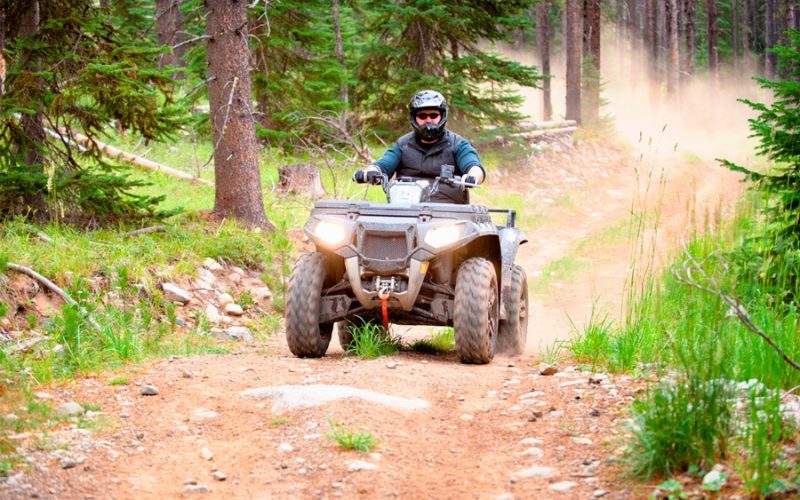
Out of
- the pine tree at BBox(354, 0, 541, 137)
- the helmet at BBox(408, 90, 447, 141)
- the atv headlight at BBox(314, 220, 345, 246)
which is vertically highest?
the pine tree at BBox(354, 0, 541, 137)

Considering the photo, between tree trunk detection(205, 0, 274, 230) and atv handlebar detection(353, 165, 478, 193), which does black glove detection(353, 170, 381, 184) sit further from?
tree trunk detection(205, 0, 274, 230)

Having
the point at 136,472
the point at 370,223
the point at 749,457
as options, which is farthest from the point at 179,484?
the point at 370,223

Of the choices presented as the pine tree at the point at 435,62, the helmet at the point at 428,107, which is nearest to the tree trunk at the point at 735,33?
the pine tree at the point at 435,62

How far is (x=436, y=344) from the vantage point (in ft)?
27.5

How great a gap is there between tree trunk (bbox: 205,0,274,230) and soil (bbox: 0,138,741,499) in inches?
158

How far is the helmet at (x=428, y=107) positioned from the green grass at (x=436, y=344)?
73.5 inches

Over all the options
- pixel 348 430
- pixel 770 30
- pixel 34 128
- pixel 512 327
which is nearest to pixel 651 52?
pixel 770 30

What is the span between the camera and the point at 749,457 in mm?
3947

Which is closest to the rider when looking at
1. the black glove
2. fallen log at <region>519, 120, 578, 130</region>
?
the black glove

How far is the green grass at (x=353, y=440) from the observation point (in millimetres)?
4719

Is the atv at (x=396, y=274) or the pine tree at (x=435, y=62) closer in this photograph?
the atv at (x=396, y=274)

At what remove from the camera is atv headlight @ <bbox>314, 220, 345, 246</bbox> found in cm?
717

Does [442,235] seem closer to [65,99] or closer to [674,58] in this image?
[65,99]

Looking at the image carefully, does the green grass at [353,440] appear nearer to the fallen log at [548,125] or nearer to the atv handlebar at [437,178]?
the atv handlebar at [437,178]
